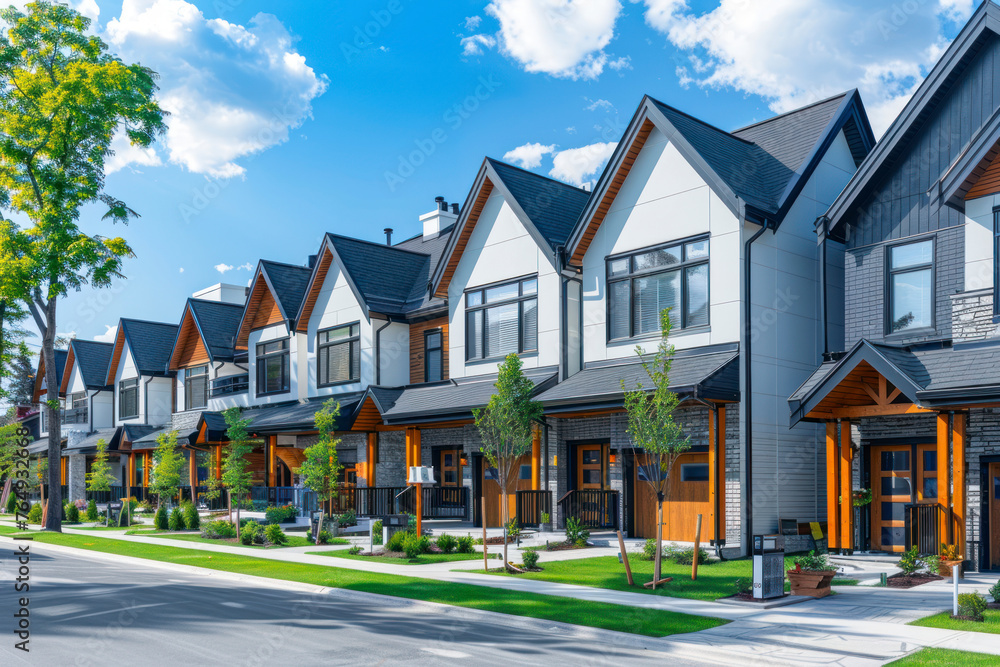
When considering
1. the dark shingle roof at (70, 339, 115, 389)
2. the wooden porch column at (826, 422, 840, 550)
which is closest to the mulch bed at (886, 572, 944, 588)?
the wooden porch column at (826, 422, 840, 550)

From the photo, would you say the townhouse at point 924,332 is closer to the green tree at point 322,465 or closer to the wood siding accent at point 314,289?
the green tree at point 322,465

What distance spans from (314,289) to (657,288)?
1498 centimetres

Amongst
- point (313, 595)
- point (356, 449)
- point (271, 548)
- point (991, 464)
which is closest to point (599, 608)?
point (313, 595)

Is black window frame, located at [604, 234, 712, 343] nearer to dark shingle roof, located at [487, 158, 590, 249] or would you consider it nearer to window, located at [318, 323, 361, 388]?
dark shingle roof, located at [487, 158, 590, 249]

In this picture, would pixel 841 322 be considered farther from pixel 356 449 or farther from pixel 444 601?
pixel 356 449

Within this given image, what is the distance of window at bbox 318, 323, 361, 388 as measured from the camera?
3012 cm

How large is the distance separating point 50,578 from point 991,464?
18125 millimetres

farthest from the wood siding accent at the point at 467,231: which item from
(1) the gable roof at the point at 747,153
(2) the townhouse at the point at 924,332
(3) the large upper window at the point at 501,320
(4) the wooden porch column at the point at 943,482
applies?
(4) the wooden porch column at the point at 943,482

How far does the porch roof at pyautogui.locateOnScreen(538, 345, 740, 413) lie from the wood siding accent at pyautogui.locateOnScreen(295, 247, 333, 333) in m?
12.5

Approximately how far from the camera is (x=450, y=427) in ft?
92.8

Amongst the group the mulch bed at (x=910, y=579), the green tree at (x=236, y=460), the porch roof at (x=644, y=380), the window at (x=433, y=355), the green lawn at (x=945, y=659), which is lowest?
the mulch bed at (x=910, y=579)

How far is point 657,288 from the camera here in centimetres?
2130

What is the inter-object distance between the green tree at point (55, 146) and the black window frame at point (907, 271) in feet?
83.0

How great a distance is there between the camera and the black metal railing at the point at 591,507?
22.0 m
